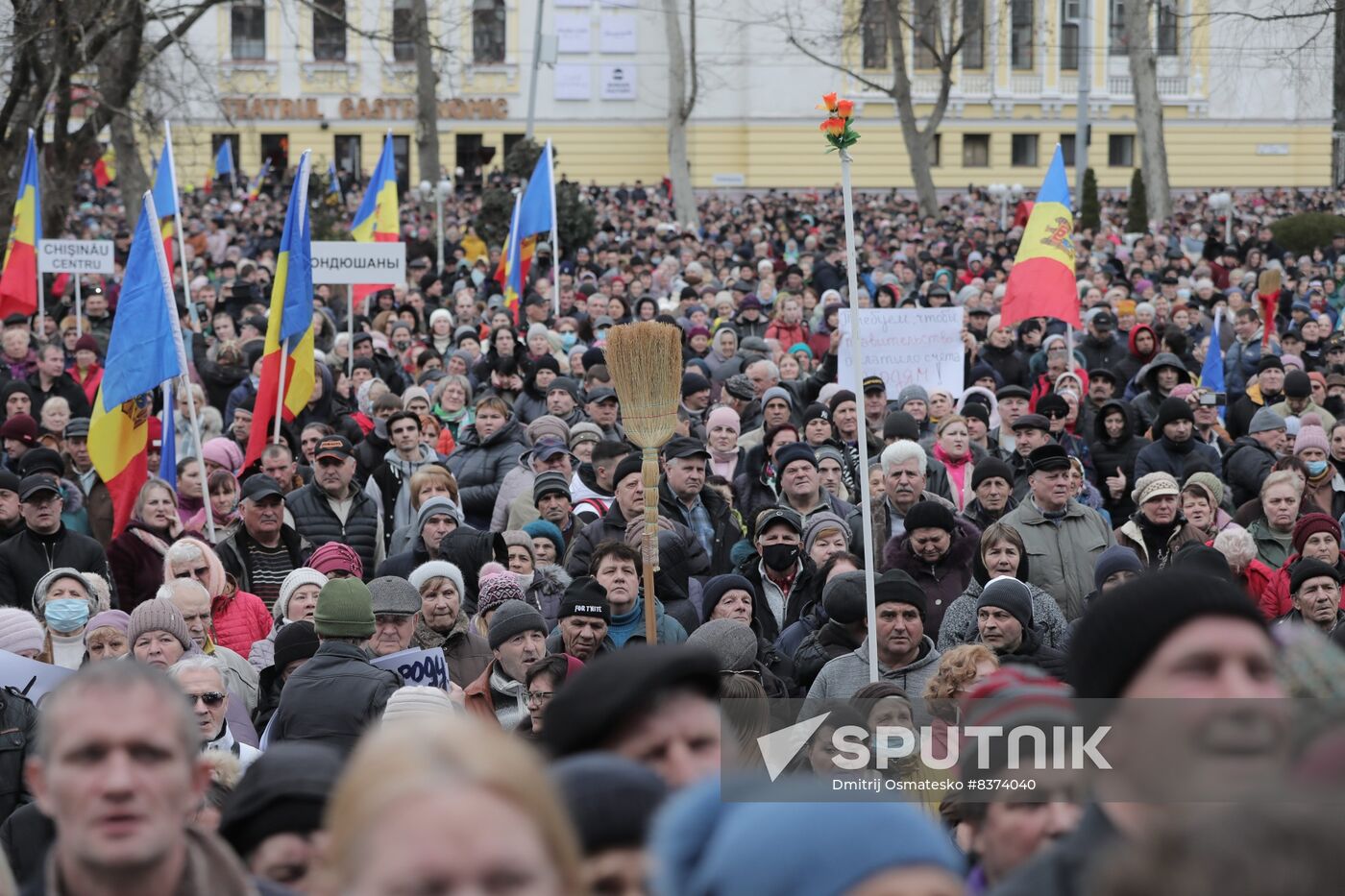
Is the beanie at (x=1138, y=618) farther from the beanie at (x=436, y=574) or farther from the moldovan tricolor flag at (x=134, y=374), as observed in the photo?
the moldovan tricolor flag at (x=134, y=374)

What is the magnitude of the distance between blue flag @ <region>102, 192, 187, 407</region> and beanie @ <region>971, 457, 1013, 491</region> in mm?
4012

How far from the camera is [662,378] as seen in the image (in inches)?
282

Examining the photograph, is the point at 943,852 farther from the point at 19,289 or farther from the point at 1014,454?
the point at 19,289

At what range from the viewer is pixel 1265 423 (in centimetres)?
1107

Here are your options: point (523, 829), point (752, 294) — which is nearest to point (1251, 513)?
point (523, 829)

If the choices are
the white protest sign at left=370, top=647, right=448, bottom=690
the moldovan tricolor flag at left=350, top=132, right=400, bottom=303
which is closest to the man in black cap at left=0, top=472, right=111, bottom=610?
the white protest sign at left=370, top=647, right=448, bottom=690

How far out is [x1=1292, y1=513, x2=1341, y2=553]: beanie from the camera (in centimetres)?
810

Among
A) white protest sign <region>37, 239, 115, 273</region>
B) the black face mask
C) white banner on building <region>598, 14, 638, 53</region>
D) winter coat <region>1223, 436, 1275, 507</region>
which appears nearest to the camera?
the black face mask

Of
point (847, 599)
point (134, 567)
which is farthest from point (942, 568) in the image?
point (134, 567)

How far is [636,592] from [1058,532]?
81.5 inches

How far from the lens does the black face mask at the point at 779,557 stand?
27.5ft

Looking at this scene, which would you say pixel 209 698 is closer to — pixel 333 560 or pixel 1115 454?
pixel 333 560

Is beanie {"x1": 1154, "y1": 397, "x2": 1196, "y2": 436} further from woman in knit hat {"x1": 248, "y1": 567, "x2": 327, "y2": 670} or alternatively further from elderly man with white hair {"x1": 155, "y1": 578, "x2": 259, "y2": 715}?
elderly man with white hair {"x1": 155, "y1": 578, "x2": 259, "y2": 715}

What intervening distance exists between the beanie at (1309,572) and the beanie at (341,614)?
11.3ft
